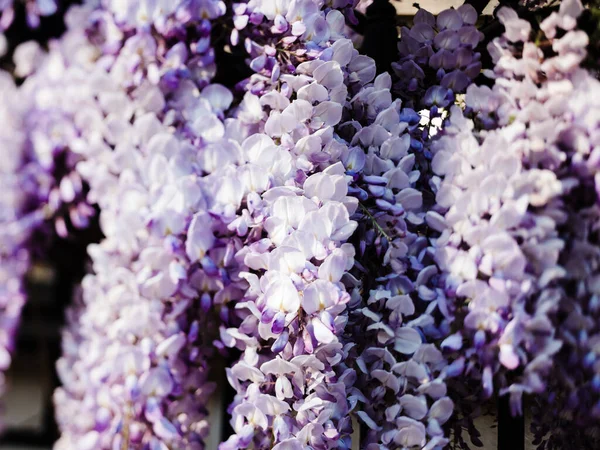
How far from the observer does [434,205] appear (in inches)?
46.1

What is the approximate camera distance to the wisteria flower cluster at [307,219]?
2.98 ft

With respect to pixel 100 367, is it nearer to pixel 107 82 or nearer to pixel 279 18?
pixel 107 82

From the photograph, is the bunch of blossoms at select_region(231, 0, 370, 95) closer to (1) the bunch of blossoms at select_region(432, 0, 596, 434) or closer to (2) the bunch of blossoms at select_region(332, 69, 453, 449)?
(2) the bunch of blossoms at select_region(332, 69, 453, 449)

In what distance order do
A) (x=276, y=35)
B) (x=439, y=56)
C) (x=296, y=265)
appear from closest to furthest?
(x=296, y=265) → (x=276, y=35) → (x=439, y=56)

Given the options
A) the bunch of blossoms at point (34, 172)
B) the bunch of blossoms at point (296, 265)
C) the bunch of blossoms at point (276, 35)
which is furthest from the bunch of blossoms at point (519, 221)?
the bunch of blossoms at point (34, 172)

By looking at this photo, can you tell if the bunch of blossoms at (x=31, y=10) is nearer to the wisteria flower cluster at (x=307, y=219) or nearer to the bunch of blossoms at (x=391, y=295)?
the wisteria flower cluster at (x=307, y=219)

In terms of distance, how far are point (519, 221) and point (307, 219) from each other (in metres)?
0.38

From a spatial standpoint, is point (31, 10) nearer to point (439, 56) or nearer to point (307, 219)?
point (307, 219)

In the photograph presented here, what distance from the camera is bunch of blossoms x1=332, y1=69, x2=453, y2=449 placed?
3.57 feet

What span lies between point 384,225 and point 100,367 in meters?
0.55

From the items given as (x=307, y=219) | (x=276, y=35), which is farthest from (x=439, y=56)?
(x=307, y=219)

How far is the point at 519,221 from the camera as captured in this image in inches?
41.9

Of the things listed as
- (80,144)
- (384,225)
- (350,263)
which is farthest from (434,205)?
(80,144)

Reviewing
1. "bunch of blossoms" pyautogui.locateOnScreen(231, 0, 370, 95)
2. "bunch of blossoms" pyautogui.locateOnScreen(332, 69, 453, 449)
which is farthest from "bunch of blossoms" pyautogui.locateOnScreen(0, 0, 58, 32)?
"bunch of blossoms" pyautogui.locateOnScreen(332, 69, 453, 449)
